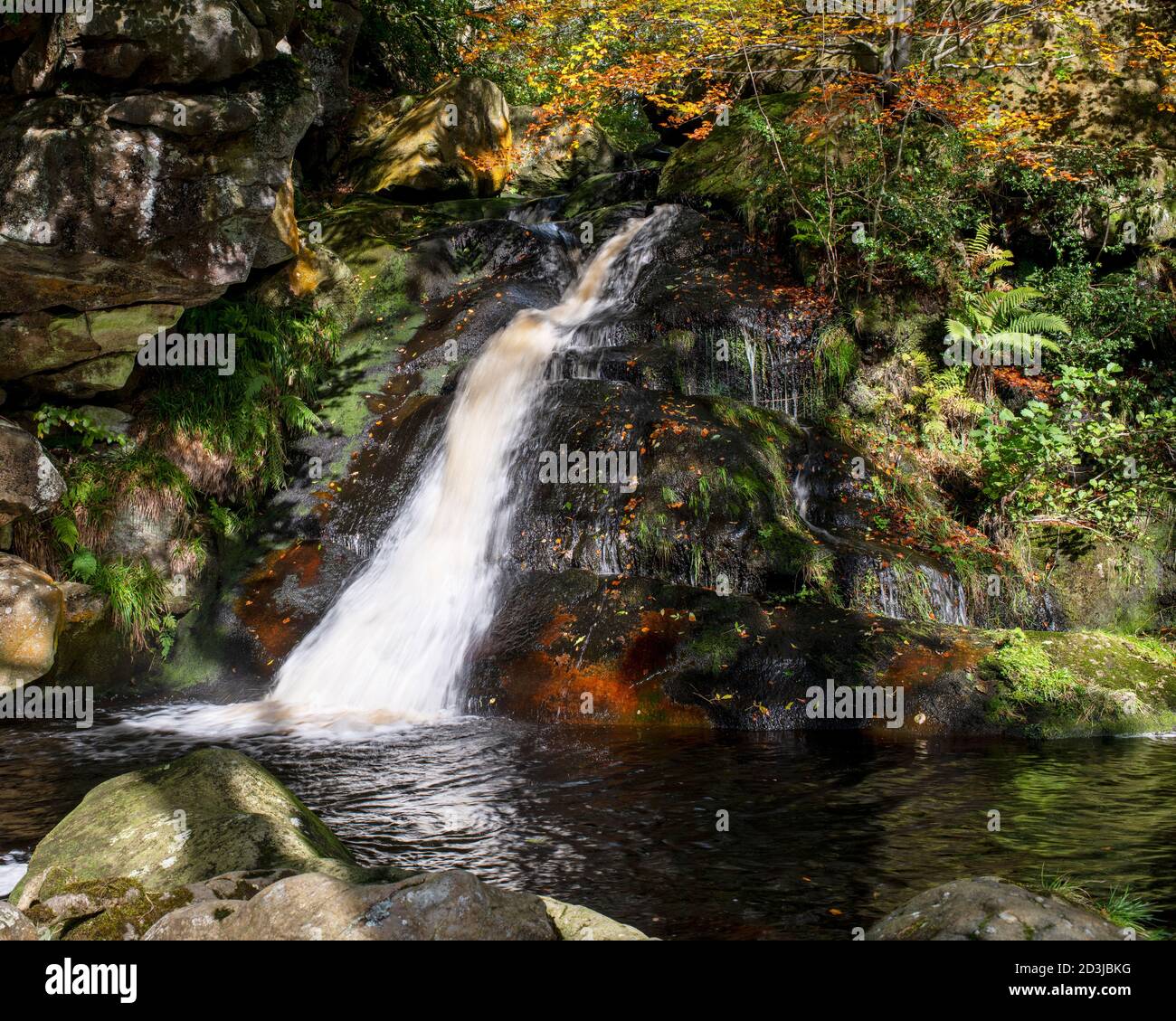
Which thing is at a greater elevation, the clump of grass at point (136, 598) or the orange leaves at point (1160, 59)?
the orange leaves at point (1160, 59)

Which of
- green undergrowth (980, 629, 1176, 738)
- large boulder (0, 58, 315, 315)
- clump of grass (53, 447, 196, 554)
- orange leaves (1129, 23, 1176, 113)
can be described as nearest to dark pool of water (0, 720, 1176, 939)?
green undergrowth (980, 629, 1176, 738)

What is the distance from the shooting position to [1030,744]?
698 centimetres

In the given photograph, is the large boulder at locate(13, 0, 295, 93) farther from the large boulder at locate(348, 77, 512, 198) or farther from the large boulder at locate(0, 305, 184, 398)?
the large boulder at locate(348, 77, 512, 198)

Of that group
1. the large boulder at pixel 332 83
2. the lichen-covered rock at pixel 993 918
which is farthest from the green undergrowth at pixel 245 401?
the lichen-covered rock at pixel 993 918

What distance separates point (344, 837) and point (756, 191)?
37.7 feet

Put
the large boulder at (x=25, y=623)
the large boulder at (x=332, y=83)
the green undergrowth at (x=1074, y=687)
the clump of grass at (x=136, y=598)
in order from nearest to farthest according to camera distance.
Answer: the green undergrowth at (x=1074, y=687), the large boulder at (x=25, y=623), the clump of grass at (x=136, y=598), the large boulder at (x=332, y=83)

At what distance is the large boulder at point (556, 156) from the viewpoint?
1938 centimetres

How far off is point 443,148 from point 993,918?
15964 mm

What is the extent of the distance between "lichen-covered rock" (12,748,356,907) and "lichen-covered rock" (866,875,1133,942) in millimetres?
2073

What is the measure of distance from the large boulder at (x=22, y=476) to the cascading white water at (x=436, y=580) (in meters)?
2.69

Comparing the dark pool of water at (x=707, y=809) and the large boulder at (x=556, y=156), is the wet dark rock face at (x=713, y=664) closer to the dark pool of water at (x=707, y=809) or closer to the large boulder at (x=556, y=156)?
the dark pool of water at (x=707, y=809)

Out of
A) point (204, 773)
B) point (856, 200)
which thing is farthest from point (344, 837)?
point (856, 200)

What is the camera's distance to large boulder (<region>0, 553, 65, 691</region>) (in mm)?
7699

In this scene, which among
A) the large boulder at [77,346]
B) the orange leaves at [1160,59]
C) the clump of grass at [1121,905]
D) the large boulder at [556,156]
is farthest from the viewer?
the large boulder at [556,156]
